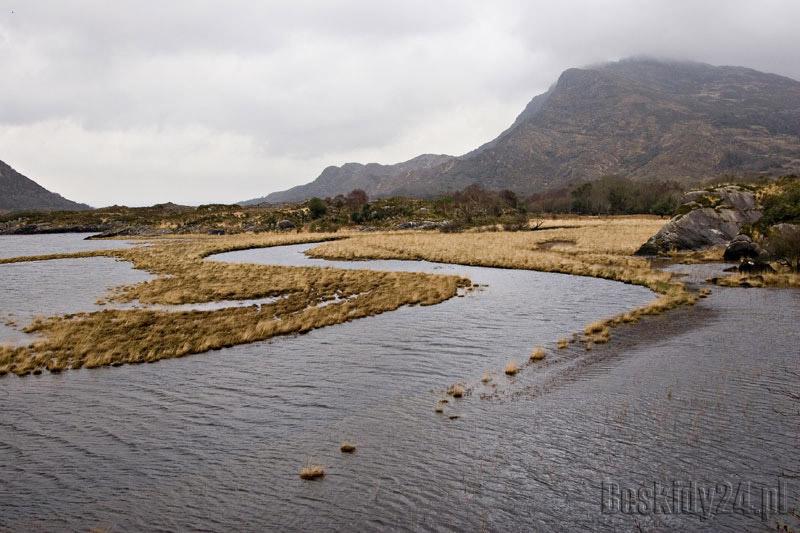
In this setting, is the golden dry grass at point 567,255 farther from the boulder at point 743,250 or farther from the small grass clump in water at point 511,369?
the small grass clump in water at point 511,369

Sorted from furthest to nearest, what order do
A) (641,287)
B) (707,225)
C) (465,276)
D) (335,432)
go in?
(707,225), (465,276), (641,287), (335,432)

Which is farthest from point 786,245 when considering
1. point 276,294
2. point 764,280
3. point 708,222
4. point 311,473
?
point 311,473

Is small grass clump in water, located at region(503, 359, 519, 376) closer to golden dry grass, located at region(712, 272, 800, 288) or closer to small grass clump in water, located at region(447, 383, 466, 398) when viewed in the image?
small grass clump in water, located at region(447, 383, 466, 398)

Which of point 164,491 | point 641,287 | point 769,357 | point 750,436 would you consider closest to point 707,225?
point 641,287

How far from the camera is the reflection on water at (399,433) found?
10.1m

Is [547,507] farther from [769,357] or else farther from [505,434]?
[769,357]

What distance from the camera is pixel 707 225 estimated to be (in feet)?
177

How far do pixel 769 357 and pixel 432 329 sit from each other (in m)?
14.5

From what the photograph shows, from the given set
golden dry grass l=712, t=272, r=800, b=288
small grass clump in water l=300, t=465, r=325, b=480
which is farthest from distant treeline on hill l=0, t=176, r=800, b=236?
small grass clump in water l=300, t=465, r=325, b=480

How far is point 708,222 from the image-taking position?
177ft

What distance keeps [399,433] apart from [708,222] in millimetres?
53713

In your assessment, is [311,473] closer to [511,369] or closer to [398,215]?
[511,369]

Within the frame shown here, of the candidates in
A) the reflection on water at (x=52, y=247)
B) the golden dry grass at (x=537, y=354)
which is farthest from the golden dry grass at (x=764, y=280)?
the reflection on water at (x=52, y=247)

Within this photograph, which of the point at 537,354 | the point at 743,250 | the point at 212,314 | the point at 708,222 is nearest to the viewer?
the point at 537,354
